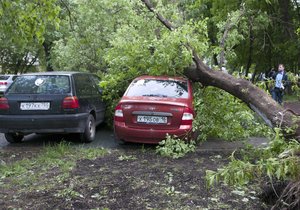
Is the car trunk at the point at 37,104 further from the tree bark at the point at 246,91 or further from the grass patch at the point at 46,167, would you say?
the tree bark at the point at 246,91

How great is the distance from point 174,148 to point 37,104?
2.92m

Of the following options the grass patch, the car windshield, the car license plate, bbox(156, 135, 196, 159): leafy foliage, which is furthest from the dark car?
bbox(156, 135, 196, 159): leafy foliage

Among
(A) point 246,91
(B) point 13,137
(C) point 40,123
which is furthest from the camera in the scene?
(B) point 13,137

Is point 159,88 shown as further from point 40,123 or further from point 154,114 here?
point 40,123

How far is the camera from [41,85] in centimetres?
825

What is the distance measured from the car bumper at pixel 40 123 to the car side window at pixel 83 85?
2.35ft

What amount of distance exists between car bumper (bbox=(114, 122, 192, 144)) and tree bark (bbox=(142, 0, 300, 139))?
1064mm

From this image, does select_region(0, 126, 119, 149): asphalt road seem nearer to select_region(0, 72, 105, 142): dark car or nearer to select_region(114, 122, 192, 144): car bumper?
select_region(0, 72, 105, 142): dark car

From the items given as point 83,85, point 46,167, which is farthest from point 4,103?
point 46,167

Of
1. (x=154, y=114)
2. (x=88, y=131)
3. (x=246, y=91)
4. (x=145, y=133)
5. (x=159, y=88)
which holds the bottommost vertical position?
(x=88, y=131)

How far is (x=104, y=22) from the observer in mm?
14672

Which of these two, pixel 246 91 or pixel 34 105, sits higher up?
pixel 246 91

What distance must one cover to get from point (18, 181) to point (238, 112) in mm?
4251

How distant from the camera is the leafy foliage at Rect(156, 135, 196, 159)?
23.1 ft
